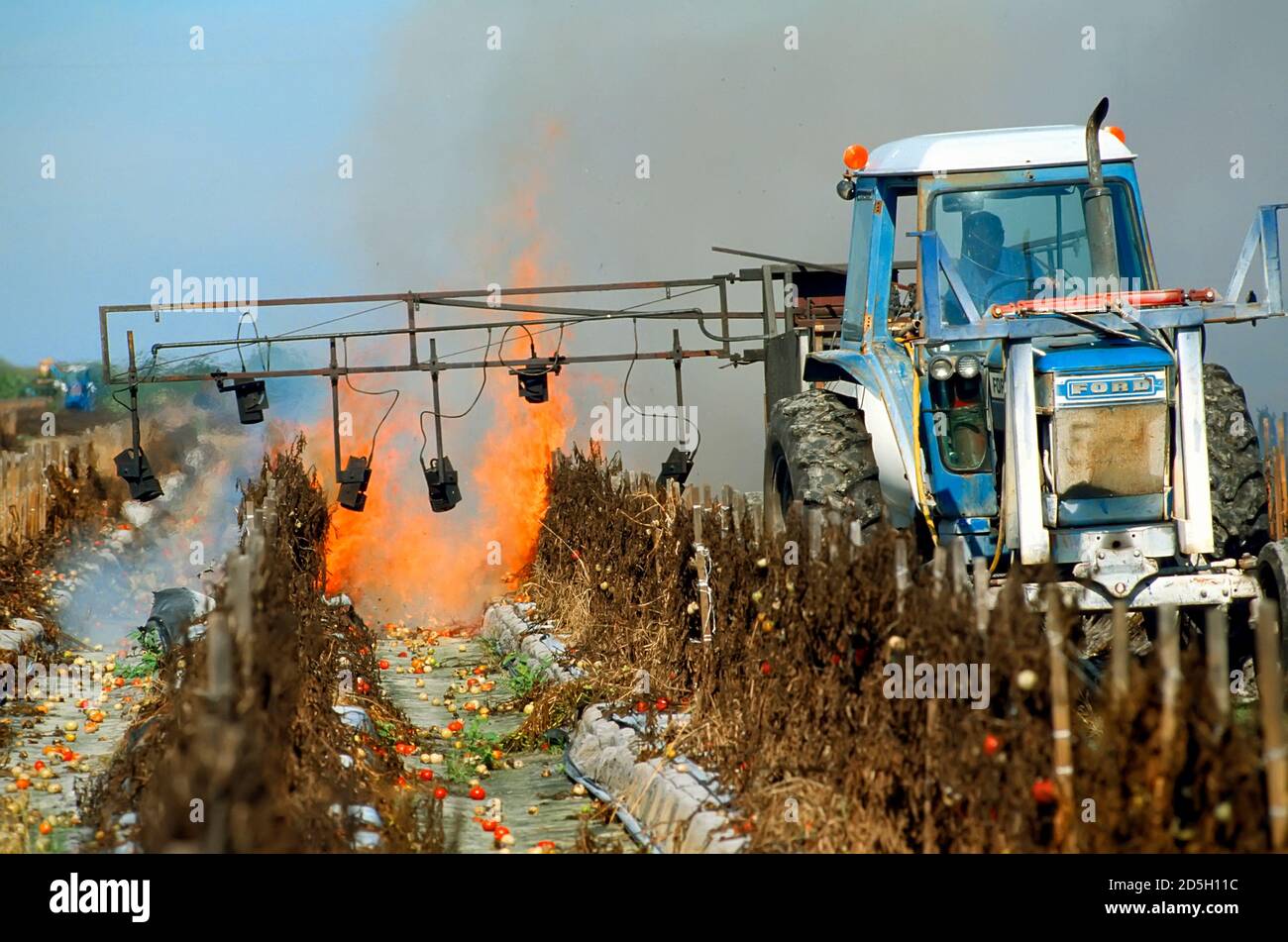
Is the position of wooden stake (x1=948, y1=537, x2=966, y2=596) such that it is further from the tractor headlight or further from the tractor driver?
the tractor driver

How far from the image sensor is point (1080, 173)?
9320 mm

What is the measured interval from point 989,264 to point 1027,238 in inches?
12.4

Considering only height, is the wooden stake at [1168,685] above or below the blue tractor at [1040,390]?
below

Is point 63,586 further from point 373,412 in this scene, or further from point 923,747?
point 923,747

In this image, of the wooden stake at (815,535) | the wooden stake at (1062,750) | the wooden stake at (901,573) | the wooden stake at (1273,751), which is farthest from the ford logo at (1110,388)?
the wooden stake at (1273,751)

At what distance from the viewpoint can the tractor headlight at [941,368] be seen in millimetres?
8383

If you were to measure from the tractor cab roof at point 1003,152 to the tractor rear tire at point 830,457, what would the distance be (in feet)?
4.87

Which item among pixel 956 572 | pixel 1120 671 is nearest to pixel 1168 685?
pixel 1120 671

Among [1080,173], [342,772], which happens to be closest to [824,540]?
[342,772]

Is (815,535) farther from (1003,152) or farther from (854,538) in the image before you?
(1003,152)

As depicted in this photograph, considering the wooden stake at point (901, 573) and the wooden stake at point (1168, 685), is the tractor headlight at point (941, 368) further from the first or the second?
the wooden stake at point (1168, 685)

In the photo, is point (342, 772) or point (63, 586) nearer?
point (342, 772)

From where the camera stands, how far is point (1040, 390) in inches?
314

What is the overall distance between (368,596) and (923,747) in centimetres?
1311
